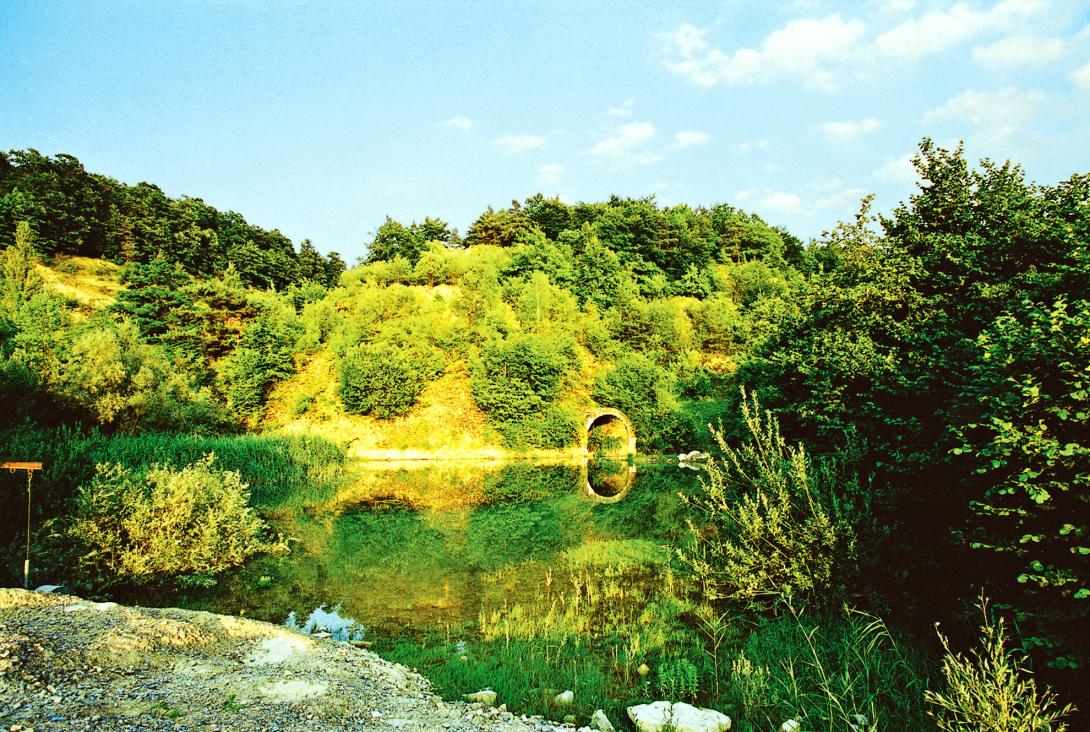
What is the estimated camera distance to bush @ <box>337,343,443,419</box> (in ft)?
123

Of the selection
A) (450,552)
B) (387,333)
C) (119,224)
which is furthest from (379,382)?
(119,224)

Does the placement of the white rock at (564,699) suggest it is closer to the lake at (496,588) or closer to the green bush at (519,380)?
the lake at (496,588)

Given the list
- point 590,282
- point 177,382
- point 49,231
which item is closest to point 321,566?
point 177,382

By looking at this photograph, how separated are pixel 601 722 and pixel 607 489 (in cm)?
2026

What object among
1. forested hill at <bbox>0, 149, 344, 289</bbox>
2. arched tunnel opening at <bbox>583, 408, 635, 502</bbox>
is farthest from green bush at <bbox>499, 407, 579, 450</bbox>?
forested hill at <bbox>0, 149, 344, 289</bbox>

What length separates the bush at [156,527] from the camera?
35.4ft

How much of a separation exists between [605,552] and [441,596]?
451cm

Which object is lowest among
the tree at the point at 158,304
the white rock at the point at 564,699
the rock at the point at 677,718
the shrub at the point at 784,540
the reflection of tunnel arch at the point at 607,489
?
the reflection of tunnel arch at the point at 607,489

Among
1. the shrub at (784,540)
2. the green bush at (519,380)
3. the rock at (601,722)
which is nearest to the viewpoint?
the rock at (601,722)

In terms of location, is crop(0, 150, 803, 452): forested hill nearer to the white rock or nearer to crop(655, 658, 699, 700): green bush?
the white rock

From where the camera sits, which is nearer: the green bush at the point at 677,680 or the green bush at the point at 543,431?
the green bush at the point at 677,680

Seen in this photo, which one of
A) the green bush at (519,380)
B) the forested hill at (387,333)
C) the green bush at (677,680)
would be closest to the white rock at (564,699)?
the green bush at (677,680)

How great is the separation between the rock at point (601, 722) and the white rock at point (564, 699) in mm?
469

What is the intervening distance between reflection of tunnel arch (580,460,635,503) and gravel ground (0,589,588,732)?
53.4ft
